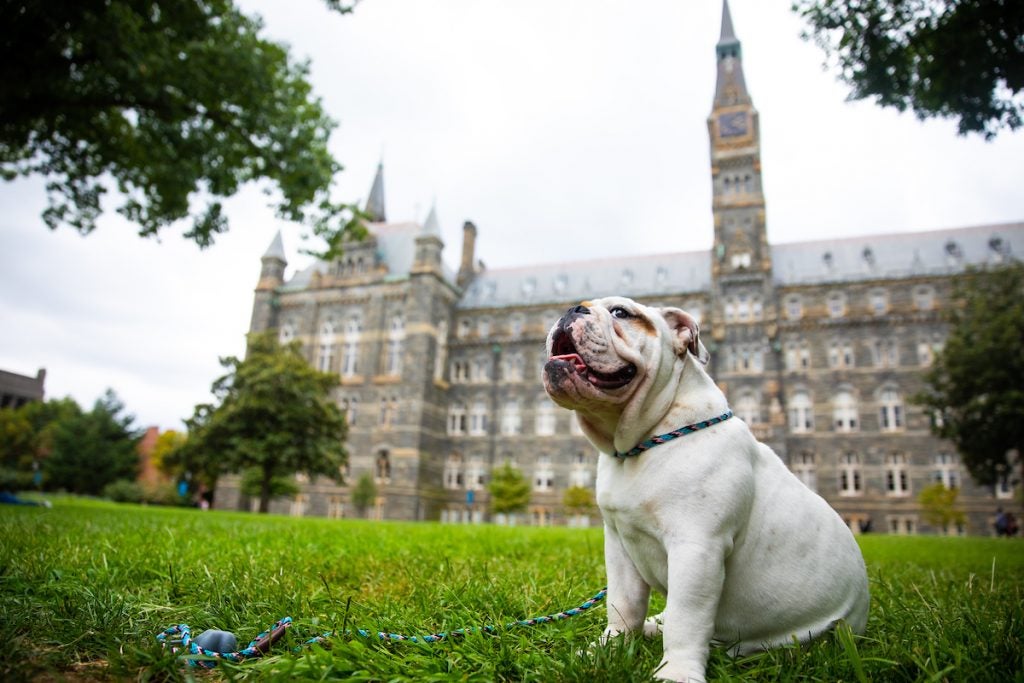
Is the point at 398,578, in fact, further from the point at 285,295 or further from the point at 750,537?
the point at 285,295

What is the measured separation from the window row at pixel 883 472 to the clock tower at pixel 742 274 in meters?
3.04

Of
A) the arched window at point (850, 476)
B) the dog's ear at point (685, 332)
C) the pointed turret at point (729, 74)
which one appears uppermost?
the pointed turret at point (729, 74)

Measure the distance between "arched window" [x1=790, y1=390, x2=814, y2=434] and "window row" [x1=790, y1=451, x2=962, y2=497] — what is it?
4.77ft

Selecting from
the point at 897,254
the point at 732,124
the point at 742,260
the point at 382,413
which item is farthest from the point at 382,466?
the point at 897,254

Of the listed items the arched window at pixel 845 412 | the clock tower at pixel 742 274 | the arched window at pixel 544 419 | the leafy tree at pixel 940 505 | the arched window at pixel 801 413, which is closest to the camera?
the leafy tree at pixel 940 505

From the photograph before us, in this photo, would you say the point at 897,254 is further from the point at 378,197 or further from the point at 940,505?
the point at 378,197

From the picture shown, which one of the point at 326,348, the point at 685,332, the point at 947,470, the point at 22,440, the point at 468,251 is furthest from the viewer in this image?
the point at 468,251

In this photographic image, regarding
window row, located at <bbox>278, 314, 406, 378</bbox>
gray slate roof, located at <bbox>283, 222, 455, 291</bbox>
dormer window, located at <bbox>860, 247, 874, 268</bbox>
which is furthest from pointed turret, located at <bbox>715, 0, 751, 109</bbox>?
window row, located at <bbox>278, 314, 406, 378</bbox>

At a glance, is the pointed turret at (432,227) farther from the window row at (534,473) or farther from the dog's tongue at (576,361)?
the dog's tongue at (576,361)

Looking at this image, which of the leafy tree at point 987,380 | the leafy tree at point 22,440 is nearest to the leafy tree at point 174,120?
the leafy tree at point 987,380

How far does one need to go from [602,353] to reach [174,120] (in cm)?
1281

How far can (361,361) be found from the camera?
40500mm

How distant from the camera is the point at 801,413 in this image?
3525 centimetres

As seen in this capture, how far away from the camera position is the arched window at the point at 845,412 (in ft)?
113
